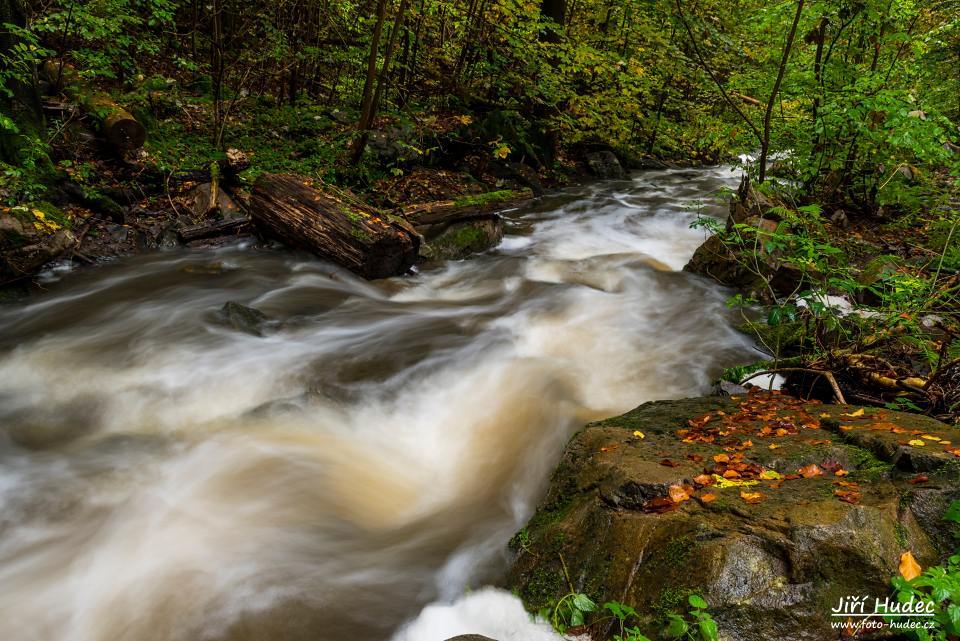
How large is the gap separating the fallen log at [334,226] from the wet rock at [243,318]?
1380 mm

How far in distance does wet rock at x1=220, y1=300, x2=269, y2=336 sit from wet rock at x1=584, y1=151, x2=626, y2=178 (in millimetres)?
9484

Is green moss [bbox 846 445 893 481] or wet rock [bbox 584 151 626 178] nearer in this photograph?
green moss [bbox 846 445 893 481]

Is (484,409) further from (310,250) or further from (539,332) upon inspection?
(310,250)

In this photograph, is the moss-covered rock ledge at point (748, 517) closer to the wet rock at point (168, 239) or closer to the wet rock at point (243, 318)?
the wet rock at point (243, 318)

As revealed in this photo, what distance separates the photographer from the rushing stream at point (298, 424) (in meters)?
3.04

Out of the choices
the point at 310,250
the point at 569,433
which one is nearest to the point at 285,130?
the point at 310,250

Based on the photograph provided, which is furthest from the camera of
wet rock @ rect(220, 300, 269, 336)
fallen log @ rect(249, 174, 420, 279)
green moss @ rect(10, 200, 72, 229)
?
fallen log @ rect(249, 174, 420, 279)

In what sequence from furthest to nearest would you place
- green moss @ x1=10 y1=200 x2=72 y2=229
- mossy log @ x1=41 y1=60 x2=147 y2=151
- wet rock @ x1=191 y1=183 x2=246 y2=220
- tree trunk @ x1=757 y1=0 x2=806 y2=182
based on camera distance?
1. wet rock @ x1=191 y1=183 x2=246 y2=220
2. mossy log @ x1=41 y1=60 x2=147 y2=151
3. green moss @ x1=10 y1=200 x2=72 y2=229
4. tree trunk @ x1=757 y1=0 x2=806 y2=182

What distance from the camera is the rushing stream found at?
3.04 metres

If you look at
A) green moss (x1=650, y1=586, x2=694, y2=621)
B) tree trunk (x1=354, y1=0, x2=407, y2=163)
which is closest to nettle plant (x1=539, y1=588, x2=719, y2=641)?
green moss (x1=650, y1=586, x2=694, y2=621)

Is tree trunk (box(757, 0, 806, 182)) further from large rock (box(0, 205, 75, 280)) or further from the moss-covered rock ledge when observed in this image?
large rock (box(0, 205, 75, 280))

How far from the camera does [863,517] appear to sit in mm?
2262

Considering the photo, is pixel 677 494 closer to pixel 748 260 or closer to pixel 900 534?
pixel 900 534

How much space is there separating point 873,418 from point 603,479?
1705 mm
